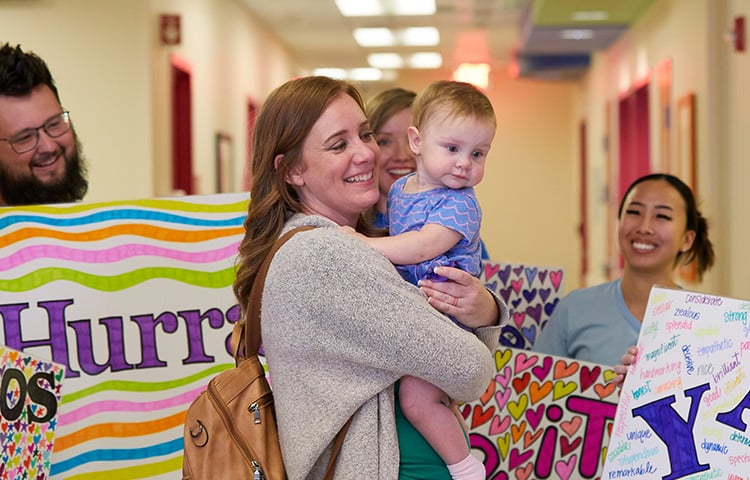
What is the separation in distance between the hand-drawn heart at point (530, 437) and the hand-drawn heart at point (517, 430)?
1cm

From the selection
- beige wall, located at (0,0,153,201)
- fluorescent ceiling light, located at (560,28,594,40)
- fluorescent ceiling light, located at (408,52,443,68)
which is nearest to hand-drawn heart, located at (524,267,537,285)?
beige wall, located at (0,0,153,201)

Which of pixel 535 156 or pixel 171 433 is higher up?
pixel 535 156

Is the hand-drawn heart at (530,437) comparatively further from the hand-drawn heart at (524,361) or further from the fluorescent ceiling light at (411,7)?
the fluorescent ceiling light at (411,7)

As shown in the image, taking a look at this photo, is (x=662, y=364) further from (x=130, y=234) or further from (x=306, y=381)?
(x=130, y=234)

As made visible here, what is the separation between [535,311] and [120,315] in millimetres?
1259

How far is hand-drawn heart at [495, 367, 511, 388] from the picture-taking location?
2.90 metres

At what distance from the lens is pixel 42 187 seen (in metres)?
2.89

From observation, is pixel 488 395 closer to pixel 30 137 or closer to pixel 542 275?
pixel 542 275

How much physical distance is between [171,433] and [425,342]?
3.88ft

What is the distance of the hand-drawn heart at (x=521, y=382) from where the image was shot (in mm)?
2871

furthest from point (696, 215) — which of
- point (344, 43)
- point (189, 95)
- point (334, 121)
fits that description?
point (344, 43)

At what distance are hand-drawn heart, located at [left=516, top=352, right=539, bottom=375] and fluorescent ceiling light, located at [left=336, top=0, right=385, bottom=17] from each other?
269 inches

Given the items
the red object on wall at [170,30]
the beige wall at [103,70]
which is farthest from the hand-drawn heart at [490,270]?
the red object on wall at [170,30]

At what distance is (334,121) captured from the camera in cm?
193
